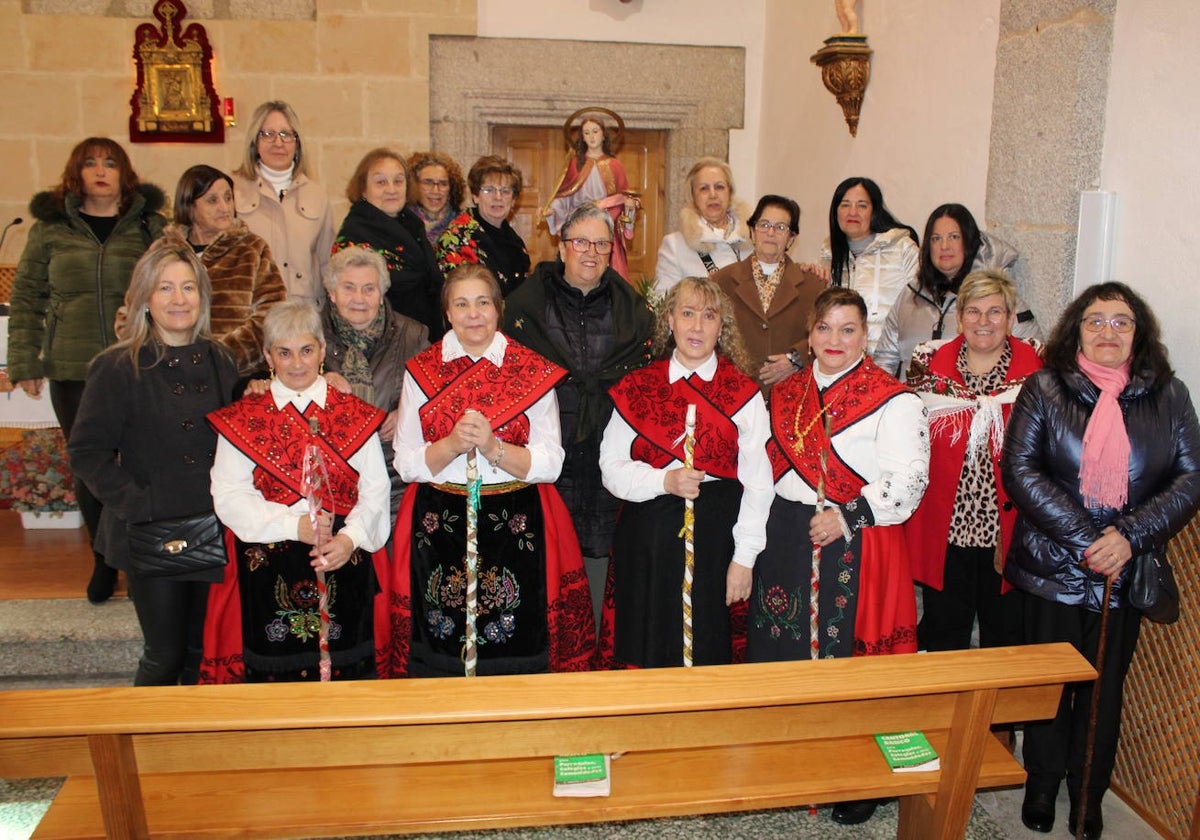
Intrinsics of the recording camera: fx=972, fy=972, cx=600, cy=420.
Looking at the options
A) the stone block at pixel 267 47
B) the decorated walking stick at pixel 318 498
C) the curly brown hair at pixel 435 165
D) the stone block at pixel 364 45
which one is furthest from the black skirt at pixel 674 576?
the stone block at pixel 267 47

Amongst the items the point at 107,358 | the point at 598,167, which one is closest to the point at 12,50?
the point at 598,167

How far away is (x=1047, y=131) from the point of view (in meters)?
3.39

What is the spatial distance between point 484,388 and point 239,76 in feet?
13.3

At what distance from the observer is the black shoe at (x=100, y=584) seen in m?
3.69

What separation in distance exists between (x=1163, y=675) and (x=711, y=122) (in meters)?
4.47

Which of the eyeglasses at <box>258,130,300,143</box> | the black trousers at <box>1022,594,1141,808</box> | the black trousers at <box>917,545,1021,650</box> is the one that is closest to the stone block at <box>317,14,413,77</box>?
the eyeglasses at <box>258,130,300,143</box>

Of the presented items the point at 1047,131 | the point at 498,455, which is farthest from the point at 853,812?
the point at 1047,131

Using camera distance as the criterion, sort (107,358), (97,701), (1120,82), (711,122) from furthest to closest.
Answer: (711,122) < (1120,82) < (107,358) < (97,701)

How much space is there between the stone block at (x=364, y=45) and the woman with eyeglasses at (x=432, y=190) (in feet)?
7.54

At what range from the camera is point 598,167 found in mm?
4613

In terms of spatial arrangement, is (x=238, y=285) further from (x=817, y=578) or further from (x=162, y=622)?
(x=817, y=578)

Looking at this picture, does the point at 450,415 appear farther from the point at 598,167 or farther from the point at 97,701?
the point at 598,167

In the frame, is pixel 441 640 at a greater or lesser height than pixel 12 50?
lesser

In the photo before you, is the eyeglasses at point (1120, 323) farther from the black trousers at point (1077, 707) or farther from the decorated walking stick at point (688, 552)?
the decorated walking stick at point (688, 552)
